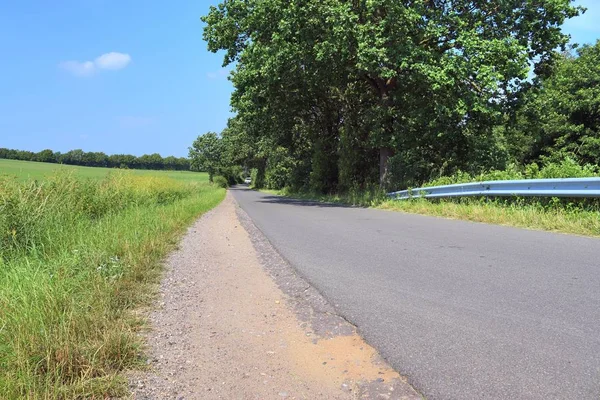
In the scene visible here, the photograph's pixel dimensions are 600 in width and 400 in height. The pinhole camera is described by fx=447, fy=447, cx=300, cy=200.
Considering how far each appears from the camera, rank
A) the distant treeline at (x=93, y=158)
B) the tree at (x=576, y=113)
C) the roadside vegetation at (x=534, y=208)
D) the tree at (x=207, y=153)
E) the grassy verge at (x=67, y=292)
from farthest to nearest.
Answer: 1. the tree at (x=207, y=153)
2. the distant treeline at (x=93, y=158)
3. the tree at (x=576, y=113)
4. the roadside vegetation at (x=534, y=208)
5. the grassy verge at (x=67, y=292)

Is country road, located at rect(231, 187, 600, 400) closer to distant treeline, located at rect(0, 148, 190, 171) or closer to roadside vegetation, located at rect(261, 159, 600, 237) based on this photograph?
roadside vegetation, located at rect(261, 159, 600, 237)

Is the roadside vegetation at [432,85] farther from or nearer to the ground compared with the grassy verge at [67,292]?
farther from the ground

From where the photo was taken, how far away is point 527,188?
34.6 ft

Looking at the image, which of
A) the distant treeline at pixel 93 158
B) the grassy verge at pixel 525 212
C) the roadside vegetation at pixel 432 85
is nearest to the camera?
the grassy verge at pixel 525 212

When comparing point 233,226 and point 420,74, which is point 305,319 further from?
point 420,74

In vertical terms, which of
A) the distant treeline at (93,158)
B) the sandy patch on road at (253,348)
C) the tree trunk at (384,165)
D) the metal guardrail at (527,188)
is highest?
the distant treeline at (93,158)

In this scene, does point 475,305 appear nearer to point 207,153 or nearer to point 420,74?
point 420,74

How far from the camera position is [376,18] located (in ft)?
58.6

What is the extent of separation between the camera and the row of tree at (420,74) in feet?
52.9

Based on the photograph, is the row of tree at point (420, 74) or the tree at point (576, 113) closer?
the row of tree at point (420, 74)

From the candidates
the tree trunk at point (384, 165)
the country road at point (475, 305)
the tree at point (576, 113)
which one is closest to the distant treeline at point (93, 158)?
the tree trunk at point (384, 165)

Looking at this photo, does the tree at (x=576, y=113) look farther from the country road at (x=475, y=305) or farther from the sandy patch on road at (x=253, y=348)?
the sandy patch on road at (x=253, y=348)

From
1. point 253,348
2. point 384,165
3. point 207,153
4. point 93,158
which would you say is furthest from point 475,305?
point 93,158

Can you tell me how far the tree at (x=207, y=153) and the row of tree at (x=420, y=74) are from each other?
62.4m
